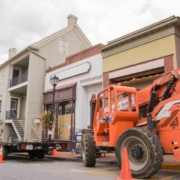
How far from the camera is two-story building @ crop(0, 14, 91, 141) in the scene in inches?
819

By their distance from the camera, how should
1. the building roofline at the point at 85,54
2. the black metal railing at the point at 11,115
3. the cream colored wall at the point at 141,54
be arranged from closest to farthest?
the cream colored wall at the point at 141,54 < the building roofline at the point at 85,54 < the black metal railing at the point at 11,115

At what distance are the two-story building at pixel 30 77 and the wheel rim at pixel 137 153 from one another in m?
15.2

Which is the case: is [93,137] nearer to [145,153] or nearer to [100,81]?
[145,153]

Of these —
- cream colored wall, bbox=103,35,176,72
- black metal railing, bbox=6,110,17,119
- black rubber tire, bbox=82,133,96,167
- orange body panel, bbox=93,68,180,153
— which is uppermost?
cream colored wall, bbox=103,35,176,72

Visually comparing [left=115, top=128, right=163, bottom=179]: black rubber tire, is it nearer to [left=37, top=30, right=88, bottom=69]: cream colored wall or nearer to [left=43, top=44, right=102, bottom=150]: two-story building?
[left=43, top=44, right=102, bottom=150]: two-story building

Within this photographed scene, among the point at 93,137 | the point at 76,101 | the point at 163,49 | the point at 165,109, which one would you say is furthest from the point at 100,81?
the point at 165,109

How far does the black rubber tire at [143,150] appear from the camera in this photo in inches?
232

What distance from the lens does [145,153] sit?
20.3 ft

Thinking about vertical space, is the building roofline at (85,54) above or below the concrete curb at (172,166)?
above

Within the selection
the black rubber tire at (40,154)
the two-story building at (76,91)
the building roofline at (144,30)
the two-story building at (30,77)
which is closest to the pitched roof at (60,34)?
the two-story building at (30,77)

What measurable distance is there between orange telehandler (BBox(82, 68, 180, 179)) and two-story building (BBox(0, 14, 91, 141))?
519 inches

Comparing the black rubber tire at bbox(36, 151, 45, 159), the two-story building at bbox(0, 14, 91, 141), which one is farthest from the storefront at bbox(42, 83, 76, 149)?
the black rubber tire at bbox(36, 151, 45, 159)

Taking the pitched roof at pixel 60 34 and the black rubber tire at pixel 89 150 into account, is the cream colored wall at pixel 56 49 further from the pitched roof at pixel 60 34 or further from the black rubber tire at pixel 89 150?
the black rubber tire at pixel 89 150

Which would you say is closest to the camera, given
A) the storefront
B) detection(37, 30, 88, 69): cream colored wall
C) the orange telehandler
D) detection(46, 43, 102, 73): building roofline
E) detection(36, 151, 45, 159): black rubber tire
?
the orange telehandler
